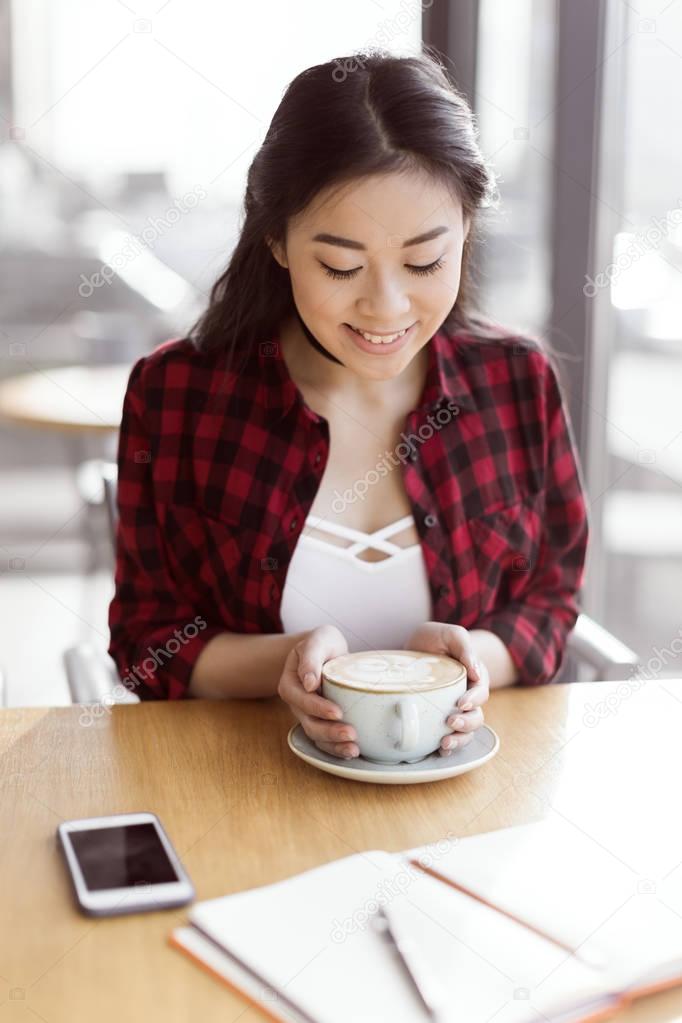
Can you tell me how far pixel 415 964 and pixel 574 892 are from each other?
0.16 meters

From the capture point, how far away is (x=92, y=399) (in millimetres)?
2865

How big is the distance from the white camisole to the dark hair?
0.37m

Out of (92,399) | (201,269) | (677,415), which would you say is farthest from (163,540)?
(201,269)

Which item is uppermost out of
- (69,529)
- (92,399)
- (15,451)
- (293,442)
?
(293,442)

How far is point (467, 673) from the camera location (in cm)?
113

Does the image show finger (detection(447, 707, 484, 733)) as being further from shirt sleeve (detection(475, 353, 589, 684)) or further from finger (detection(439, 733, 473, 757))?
shirt sleeve (detection(475, 353, 589, 684))

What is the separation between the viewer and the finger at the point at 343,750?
1.04 metres

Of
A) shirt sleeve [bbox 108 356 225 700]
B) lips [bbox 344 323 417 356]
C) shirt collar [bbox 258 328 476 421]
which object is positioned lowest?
shirt sleeve [bbox 108 356 225 700]

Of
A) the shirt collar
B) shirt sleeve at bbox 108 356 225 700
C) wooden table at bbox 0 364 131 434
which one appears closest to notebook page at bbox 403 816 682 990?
shirt sleeve at bbox 108 356 225 700

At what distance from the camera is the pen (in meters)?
0.73

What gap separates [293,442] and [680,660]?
942mm

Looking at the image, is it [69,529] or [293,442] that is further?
[69,529]

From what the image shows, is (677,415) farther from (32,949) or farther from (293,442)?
(32,949)

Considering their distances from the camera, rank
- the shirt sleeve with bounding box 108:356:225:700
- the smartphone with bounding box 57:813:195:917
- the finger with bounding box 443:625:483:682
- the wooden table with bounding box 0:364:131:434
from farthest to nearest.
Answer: the wooden table with bounding box 0:364:131:434 → the shirt sleeve with bounding box 108:356:225:700 → the finger with bounding box 443:625:483:682 → the smartphone with bounding box 57:813:195:917
